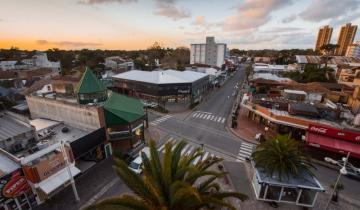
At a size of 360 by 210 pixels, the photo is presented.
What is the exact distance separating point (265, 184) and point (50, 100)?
31006 mm

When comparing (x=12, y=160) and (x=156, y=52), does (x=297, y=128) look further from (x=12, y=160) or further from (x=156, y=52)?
(x=156, y=52)

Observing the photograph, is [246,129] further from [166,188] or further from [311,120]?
[166,188]

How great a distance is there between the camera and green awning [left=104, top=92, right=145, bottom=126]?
24.8 metres

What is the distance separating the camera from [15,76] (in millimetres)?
65562

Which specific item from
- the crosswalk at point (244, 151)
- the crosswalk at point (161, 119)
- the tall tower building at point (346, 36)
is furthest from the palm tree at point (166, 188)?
the tall tower building at point (346, 36)

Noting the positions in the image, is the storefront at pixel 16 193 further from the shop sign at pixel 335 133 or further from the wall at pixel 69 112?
the shop sign at pixel 335 133

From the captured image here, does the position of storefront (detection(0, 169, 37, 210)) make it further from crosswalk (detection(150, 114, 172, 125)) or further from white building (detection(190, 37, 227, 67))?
white building (detection(190, 37, 227, 67))

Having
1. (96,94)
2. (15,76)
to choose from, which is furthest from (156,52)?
(96,94)

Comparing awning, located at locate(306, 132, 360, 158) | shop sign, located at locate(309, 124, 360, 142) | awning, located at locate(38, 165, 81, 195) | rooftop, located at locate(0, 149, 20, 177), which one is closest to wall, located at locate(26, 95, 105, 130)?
awning, located at locate(38, 165, 81, 195)

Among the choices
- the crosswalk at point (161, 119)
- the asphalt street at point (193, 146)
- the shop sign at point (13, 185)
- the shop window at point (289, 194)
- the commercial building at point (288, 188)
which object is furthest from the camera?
the crosswalk at point (161, 119)

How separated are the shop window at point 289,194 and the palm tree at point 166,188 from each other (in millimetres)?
11541

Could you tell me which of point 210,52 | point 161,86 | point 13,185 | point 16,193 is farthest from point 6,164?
point 210,52

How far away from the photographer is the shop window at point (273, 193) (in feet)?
60.9

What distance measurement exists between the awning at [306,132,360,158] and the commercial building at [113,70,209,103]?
3271 cm
